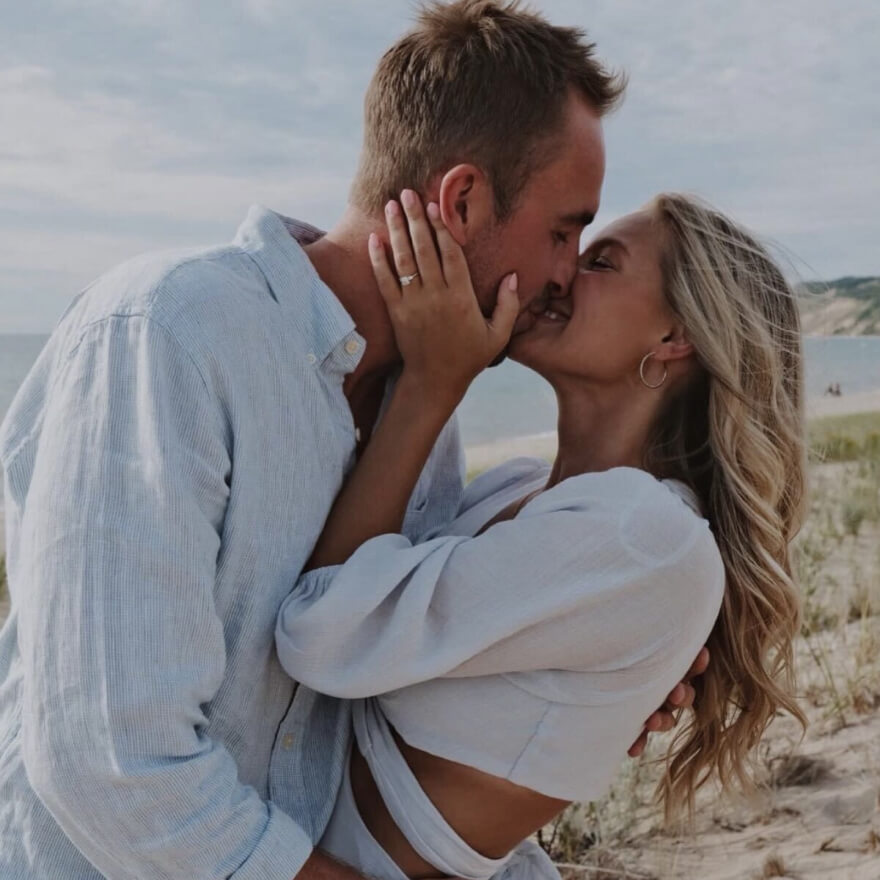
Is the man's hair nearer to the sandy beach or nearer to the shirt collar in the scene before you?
the shirt collar

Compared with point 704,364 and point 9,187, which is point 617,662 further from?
point 9,187

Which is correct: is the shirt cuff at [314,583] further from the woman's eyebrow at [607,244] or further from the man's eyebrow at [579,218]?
the woman's eyebrow at [607,244]

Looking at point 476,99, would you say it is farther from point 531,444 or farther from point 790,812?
point 531,444

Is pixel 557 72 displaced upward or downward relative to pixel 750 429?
upward

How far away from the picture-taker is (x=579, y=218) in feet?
8.96

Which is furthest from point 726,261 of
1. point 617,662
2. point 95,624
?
point 95,624

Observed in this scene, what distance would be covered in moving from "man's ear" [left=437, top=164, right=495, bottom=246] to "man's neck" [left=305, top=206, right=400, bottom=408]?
14 centimetres

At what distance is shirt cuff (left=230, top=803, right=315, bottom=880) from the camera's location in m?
2.04

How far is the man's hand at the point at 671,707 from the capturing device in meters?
2.67

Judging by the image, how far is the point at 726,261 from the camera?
2.84 meters

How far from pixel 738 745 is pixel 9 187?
2400 inches

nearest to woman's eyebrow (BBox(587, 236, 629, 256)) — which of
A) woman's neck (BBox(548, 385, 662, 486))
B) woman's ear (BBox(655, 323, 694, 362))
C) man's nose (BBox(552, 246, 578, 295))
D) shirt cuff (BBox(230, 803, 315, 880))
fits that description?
man's nose (BBox(552, 246, 578, 295))

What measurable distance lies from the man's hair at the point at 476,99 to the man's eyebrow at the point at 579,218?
144mm

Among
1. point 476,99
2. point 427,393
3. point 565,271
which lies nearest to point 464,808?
point 427,393
